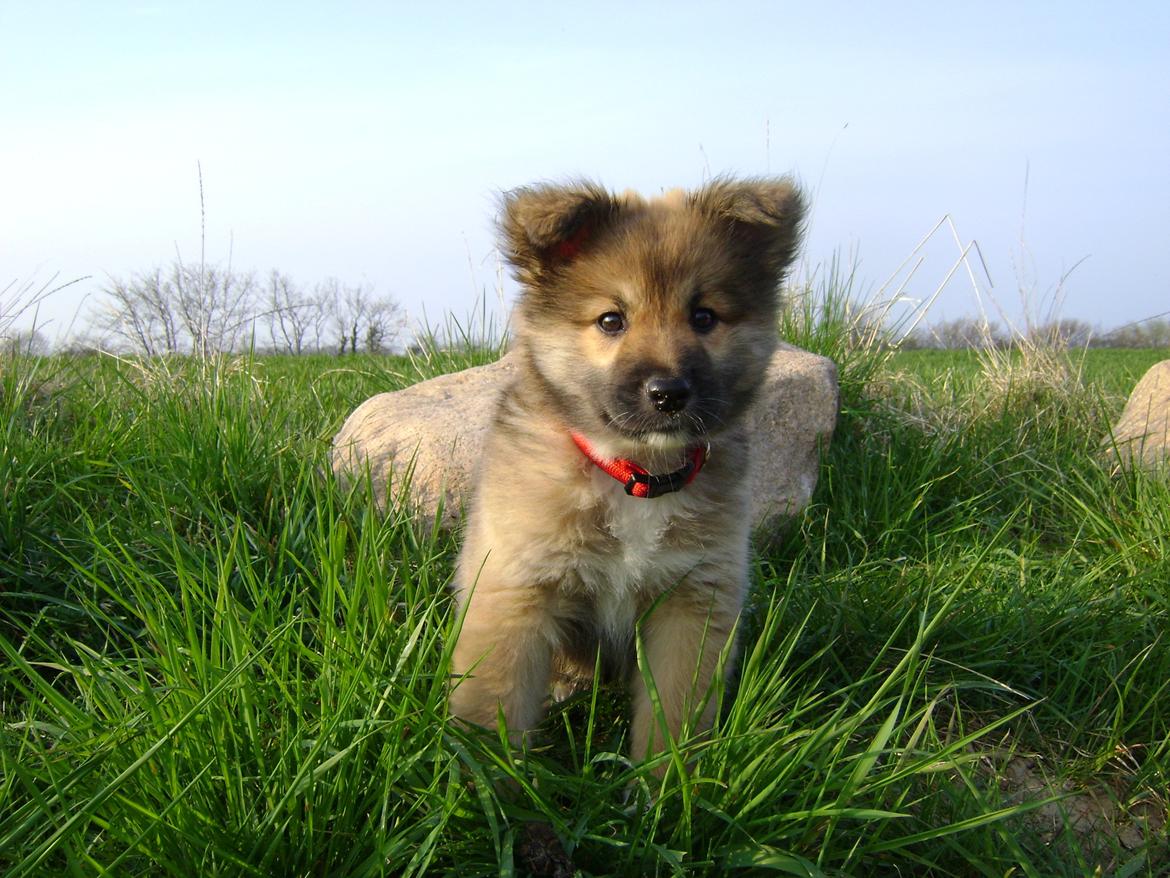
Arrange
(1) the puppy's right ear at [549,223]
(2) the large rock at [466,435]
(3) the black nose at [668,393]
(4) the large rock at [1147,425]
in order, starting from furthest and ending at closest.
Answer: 1. (4) the large rock at [1147,425]
2. (2) the large rock at [466,435]
3. (1) the puppy's right ear at [549,223]
4. (3) the black nose at [668,393]

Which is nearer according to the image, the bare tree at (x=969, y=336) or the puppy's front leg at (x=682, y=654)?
the puppy's front leg at (x=682, y=654)

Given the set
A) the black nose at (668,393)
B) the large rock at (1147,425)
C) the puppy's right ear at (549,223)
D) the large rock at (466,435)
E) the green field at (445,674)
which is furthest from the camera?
the large rock at (1147,425)

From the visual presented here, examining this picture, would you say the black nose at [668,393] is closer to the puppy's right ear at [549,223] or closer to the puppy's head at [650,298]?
the puppy's head at [650,298]

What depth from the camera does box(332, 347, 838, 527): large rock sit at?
12.8ft

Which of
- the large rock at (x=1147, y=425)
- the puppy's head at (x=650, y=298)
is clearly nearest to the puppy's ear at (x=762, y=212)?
the puppy's head at (x=650, y=298)

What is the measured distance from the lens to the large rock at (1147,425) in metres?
4.64

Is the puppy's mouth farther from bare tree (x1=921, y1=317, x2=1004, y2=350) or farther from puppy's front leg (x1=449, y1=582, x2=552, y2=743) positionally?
bare tree (x1=921, y1=317, x2=1004, y2=350)

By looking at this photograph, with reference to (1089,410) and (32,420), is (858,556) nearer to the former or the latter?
(1089,410)

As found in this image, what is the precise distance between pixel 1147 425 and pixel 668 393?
361cm

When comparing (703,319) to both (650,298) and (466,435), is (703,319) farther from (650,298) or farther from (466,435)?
(466,435)

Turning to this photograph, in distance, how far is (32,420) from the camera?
14.0 ft

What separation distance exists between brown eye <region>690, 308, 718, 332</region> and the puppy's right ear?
1.20ft

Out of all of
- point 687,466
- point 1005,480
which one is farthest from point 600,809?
point 1005,480

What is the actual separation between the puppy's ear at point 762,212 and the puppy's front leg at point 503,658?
117 centimetres
